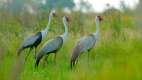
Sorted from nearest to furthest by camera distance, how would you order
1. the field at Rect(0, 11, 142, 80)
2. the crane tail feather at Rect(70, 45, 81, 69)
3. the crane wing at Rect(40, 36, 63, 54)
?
1. the field at Rect(0, 11, 142, 80)
2. the crane tail feather at Rect(70, 45, 81, 69)
3. the crane wing at Rect(40, 36, 63, 54)

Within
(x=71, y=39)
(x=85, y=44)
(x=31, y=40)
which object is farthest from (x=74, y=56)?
(x=71, y=39)

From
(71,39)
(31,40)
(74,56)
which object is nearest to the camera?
(74,56)

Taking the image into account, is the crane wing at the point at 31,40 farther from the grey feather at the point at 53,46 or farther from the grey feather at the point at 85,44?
the grey feather at the point at 85,44

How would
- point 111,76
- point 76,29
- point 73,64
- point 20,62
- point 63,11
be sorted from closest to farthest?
point 20,62
point 111,76
point 73,64
point 76,29
point 63,11

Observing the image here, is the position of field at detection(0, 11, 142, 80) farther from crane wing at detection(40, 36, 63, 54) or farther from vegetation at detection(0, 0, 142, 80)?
crane wing at detection(40, 36, 63, 54)

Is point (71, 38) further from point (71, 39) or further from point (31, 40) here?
point (31, 40)

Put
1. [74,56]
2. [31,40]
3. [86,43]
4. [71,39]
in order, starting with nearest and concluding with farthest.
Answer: [74,56], [86,43], [31,40], [71,39]

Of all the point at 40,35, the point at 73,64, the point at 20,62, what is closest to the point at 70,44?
the point at 40,35

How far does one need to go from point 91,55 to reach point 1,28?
218 cm

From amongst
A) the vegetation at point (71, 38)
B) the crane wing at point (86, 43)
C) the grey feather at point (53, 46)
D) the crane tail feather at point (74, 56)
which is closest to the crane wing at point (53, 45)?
the grey feather at point (53, 46)

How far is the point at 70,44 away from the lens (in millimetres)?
11461

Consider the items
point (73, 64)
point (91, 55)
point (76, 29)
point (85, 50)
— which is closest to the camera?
point (73, 64)

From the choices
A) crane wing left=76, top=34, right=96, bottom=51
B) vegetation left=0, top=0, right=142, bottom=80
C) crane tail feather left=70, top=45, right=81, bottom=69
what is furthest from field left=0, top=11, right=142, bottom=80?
crane wing left=76, top=34, right=96, bottom=51

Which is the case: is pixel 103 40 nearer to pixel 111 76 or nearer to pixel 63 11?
pixel 63 11
